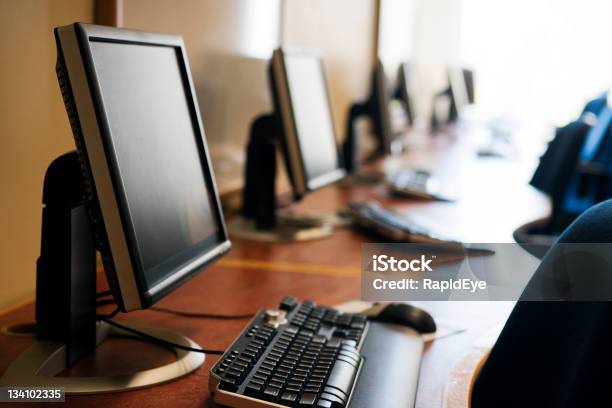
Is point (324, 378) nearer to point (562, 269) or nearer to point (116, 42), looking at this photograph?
point (562, 269)

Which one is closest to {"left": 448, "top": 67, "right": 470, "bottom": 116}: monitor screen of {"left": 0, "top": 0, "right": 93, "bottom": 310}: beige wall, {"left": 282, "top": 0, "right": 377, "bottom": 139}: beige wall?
{"left": 282, "top": 0, "right": 377, "bottom": 139}: beige wall

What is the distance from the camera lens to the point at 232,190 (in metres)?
2.11

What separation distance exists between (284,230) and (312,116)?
318 millimetres

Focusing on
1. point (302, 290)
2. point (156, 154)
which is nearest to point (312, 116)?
point (302, 290)

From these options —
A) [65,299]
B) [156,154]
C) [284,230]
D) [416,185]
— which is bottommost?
[416,185]

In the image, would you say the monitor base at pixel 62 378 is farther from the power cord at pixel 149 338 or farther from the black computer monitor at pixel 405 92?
the black computer monitor at pixel 405 92

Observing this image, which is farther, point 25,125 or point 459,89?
point 459,89

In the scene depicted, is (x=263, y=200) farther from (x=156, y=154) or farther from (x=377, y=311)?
(x=156, y=154)

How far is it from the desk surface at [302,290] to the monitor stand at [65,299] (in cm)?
2

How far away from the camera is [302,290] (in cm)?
144

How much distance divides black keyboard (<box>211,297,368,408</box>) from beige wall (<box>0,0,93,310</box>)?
17.8 inches

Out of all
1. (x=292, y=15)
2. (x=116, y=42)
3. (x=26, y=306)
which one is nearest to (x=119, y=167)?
(x=116, y=42)

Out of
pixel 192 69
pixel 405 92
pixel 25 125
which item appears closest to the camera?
pixel 25 125

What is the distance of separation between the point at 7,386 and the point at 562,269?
68cm
